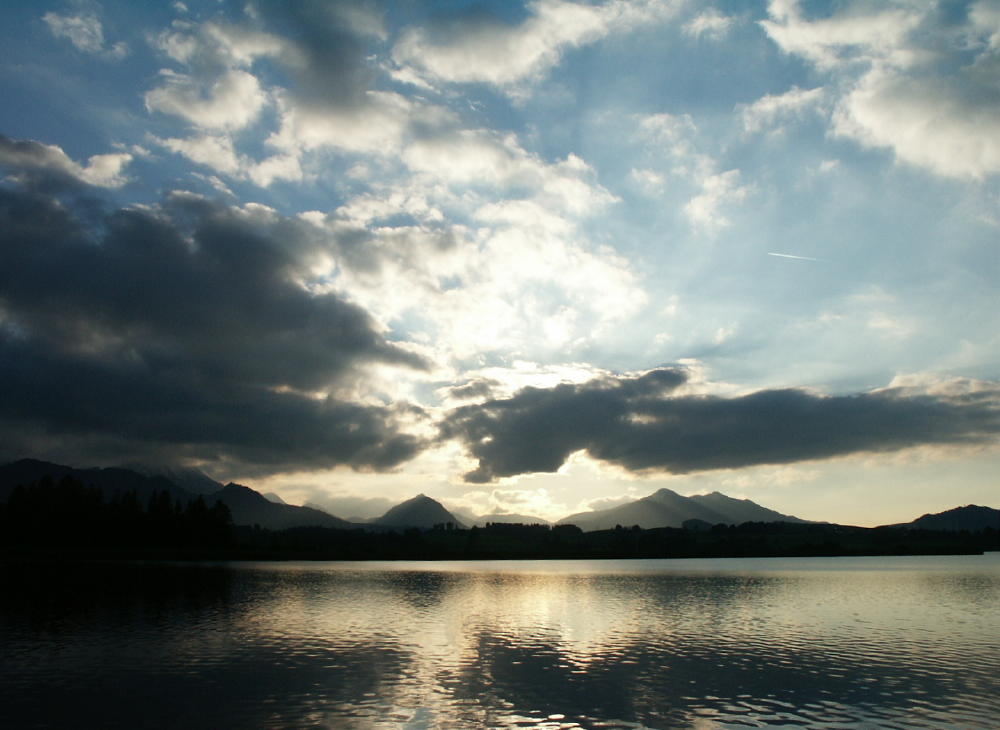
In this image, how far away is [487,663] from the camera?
45.0m

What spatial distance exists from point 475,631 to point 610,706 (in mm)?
29612

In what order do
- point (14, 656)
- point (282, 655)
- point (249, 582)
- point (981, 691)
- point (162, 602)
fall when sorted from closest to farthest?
point (981, 691)
point (14, 656)
point (282, 655)
point (162, 602)
point (249, 582)

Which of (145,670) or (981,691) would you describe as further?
(145,670)

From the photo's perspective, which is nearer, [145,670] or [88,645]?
[145,670]

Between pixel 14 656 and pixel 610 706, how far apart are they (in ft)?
129

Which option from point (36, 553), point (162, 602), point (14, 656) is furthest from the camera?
point (36, 553)

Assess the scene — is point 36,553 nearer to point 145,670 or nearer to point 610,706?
point 145,670

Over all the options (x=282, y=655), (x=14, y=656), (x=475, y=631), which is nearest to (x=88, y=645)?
(x=14, y=656)

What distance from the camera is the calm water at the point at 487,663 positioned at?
31.7 m

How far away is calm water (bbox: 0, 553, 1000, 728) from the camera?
3169cm

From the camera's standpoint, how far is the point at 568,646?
5241cm

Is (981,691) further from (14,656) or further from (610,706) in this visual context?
(14,656)

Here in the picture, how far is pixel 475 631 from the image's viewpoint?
200 ft

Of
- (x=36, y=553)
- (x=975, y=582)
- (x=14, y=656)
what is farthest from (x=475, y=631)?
(x=36, y=553)
